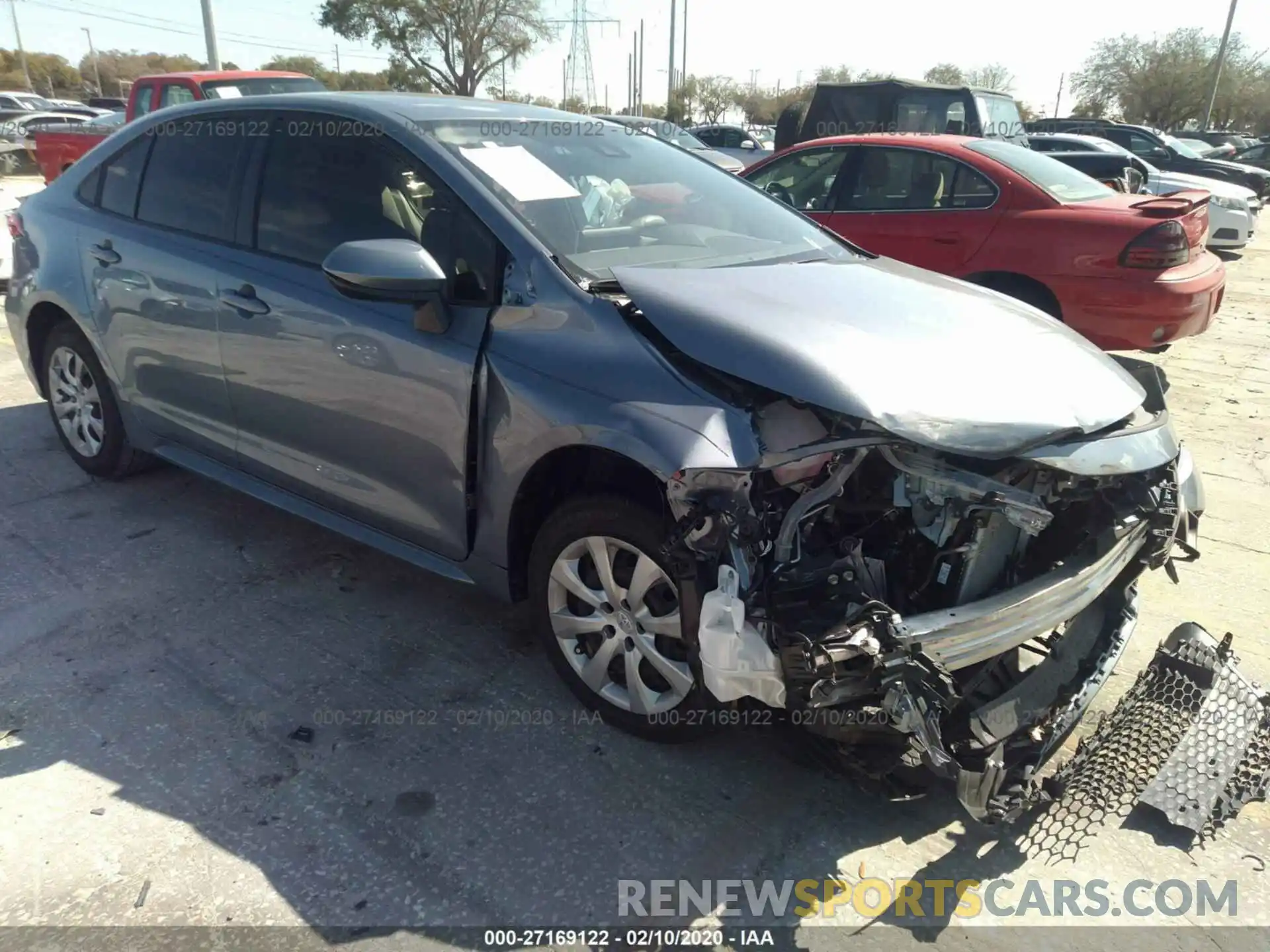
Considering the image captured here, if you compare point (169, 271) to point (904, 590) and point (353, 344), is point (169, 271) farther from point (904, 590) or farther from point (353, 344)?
point (904, 590)

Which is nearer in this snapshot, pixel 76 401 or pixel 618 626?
pixel 618 626

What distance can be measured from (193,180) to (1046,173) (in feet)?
18.1

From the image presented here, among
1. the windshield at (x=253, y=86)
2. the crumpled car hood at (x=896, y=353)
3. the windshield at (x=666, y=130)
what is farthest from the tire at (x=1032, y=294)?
the windshield at (x=253, y=86)

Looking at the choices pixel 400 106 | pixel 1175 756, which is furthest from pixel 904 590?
pixel 400 106

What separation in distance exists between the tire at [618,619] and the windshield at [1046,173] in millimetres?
4953

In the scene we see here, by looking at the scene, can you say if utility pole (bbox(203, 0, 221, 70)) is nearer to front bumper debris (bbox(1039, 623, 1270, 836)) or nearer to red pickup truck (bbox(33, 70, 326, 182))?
red pickup truck (bbox(33, 70, 326, 182))

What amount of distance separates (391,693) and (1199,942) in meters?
2.33

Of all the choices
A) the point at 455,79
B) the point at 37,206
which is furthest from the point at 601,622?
the point at 455,79

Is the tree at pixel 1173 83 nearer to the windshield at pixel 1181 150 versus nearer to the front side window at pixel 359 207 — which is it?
the windshield at pixel 1181 150

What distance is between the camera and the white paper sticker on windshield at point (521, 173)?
3.00 m

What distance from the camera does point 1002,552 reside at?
258 centimetres

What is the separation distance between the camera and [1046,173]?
254 inches

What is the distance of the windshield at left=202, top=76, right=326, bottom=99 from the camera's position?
10.4 meters
